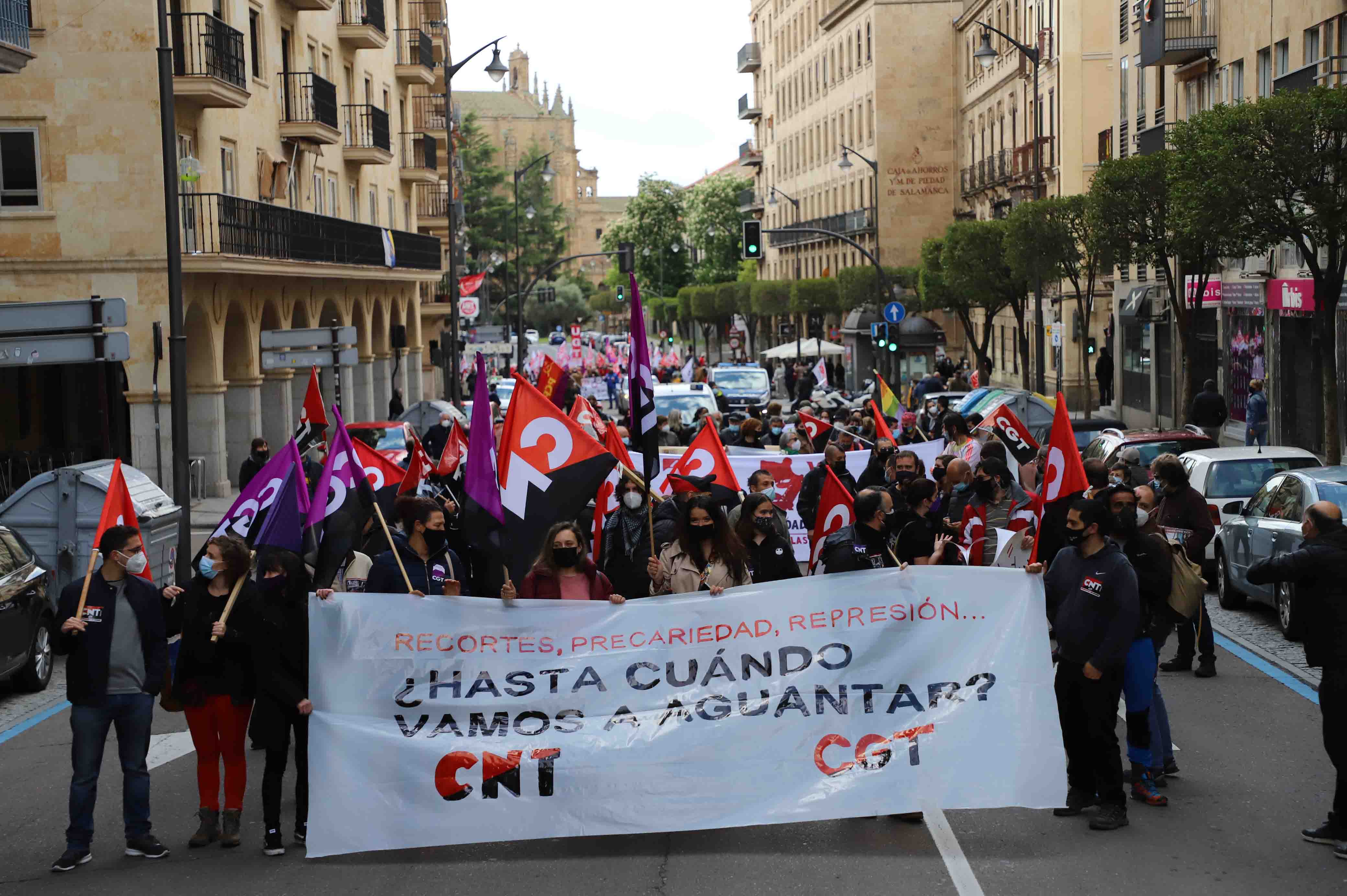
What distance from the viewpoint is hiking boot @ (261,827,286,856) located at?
8297 millimetres

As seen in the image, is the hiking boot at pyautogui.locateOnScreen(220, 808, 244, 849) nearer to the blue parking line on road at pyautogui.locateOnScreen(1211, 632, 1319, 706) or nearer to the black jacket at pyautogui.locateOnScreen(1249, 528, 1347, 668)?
the black jacket at pyautogui.locateOnScreen(1249, 528, 1347, 668)

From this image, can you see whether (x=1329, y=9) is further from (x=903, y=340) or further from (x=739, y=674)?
(x=903, y=340)

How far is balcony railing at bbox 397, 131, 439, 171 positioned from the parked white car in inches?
1500

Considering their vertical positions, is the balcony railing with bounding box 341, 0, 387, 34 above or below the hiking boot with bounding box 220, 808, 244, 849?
above

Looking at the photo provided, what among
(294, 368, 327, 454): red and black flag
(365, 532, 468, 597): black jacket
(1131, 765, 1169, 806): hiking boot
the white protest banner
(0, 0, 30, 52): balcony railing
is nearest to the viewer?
(1131, 765, 1169, 806): hiking boot

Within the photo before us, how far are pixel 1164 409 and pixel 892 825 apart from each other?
3656cm

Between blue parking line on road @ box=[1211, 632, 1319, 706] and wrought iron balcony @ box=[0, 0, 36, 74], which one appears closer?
blue parking line on road @ box=[1211, 632, 1319, 706]

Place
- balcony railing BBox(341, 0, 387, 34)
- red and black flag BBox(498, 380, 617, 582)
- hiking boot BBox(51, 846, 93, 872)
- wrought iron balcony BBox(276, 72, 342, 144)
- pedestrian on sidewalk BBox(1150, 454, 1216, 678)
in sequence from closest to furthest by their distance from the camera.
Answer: hiking boot BBox(51, 846, 93, 872), red and black flag BBox(498, 380, 617, 582), pedestrian on sidewalk BBox(1150, 454, 1216, 678), wrought iron balcony BBox(276, 72, 342, 144), balcony railing BBox(341, 0, 387, 34)

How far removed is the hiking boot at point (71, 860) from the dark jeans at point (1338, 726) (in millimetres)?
5909

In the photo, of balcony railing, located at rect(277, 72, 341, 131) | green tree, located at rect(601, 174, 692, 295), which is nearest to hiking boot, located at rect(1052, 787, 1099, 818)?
balcony railing, located at rect(277, 72, 341, 131)

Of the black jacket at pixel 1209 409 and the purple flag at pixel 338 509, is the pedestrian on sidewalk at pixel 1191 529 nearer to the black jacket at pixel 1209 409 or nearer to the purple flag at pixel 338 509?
the purple flag at pixel 338 509

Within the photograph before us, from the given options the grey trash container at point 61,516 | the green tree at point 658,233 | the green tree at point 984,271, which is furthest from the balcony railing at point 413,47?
the green tree at point 658,233

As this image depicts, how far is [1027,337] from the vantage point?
2271 inches

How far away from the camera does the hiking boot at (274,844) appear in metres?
8.30
